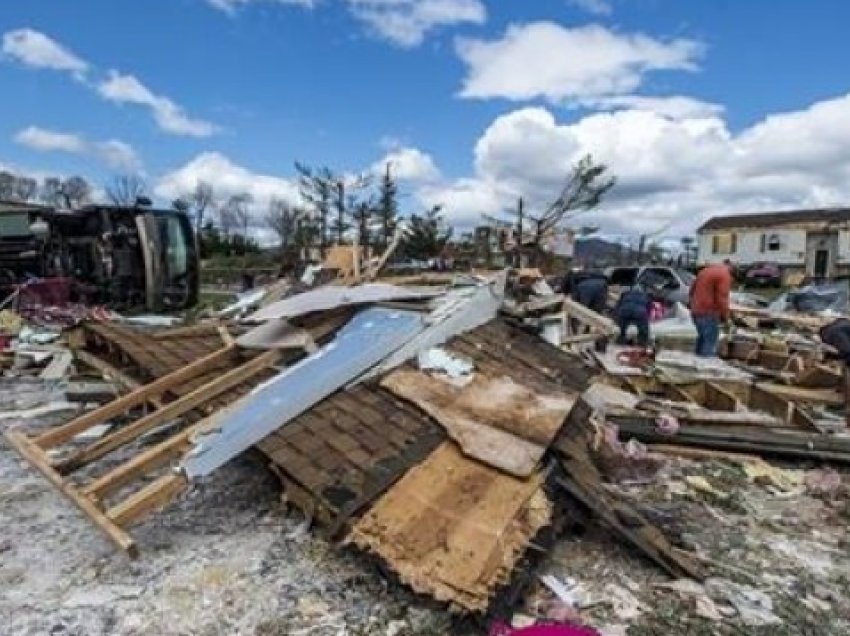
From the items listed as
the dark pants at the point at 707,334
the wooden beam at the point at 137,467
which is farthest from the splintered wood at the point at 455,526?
the dark pants at the point at 707,334

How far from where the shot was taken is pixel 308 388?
4.79 meters

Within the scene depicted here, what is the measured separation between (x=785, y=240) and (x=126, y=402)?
46584 millimetres

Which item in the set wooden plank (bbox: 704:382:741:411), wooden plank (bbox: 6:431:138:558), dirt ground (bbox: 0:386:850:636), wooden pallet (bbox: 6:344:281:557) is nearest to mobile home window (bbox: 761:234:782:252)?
wooden plank (bbox: 704:382:741:411)

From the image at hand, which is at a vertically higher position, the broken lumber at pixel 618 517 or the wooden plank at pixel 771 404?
the broken lumber at pixel 618 517

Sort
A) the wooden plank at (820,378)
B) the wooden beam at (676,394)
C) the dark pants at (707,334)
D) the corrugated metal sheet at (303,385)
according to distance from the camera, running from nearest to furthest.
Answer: the corrugated metal sheet at (303,385) → the wooden beam at (676,394) → the wooden plank at (820,378) → the dark pants at (707,334)

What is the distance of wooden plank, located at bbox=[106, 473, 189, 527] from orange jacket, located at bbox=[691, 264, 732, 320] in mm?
8122

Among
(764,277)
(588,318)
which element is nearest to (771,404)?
(588,318)

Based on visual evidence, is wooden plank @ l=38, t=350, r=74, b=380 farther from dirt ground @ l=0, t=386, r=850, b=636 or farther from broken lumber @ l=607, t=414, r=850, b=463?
broken lumber @ l=607, t=414, r=850, b=463

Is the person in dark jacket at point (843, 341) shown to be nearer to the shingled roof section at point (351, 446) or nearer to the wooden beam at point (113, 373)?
the shingled roof section at point (351, 446)

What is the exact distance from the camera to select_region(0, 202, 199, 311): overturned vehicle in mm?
13883

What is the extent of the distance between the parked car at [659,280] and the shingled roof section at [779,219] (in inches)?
1270

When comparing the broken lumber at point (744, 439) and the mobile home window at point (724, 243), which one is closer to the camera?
the broken lumber at point (744, 439)

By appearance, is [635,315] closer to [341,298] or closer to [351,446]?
[341,298]

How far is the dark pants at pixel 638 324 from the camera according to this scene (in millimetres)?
11031
